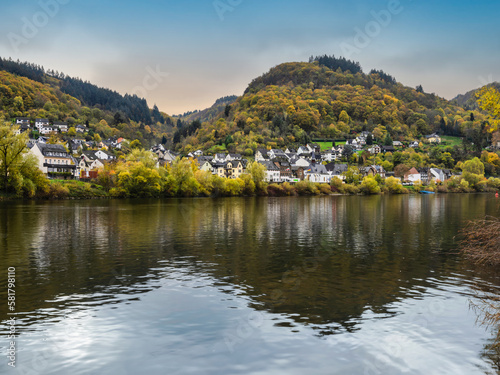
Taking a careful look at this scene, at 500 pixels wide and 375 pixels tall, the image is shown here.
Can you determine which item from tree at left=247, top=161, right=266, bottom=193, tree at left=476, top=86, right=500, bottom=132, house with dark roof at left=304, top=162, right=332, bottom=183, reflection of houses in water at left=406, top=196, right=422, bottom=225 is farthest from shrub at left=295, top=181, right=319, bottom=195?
tree at left=476, top=86, right=500, bottom=132

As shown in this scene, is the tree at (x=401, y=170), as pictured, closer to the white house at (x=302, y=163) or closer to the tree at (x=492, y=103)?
the white house at (x=302, y=163)

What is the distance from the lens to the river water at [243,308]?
10.9 m

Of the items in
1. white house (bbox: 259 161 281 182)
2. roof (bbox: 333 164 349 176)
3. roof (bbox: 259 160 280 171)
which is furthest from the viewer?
roof (bbox: 333 164 349 176)

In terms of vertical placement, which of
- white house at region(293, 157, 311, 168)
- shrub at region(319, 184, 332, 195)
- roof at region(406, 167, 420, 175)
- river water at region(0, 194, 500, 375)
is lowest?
river water at region(0, 194, 500, 375)

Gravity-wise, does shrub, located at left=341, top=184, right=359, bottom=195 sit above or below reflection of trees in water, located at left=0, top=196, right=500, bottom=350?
above

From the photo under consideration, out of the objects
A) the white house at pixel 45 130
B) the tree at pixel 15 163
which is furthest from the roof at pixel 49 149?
the white house at pixel 45 130

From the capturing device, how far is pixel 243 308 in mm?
14984

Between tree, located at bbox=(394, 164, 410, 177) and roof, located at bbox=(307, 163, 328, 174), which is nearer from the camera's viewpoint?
roof, located at bbox=(307, 163, 328, 174)

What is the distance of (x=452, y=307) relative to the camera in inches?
602

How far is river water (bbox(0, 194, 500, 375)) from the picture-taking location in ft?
35.7

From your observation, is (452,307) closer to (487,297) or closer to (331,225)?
(487,297)

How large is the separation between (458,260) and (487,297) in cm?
809

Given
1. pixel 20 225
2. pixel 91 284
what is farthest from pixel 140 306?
pixel 20 225

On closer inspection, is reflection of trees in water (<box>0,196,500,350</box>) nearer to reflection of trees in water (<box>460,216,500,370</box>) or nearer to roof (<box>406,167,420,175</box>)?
reflection of trees in water (<box>460,216,500,370</box>)
